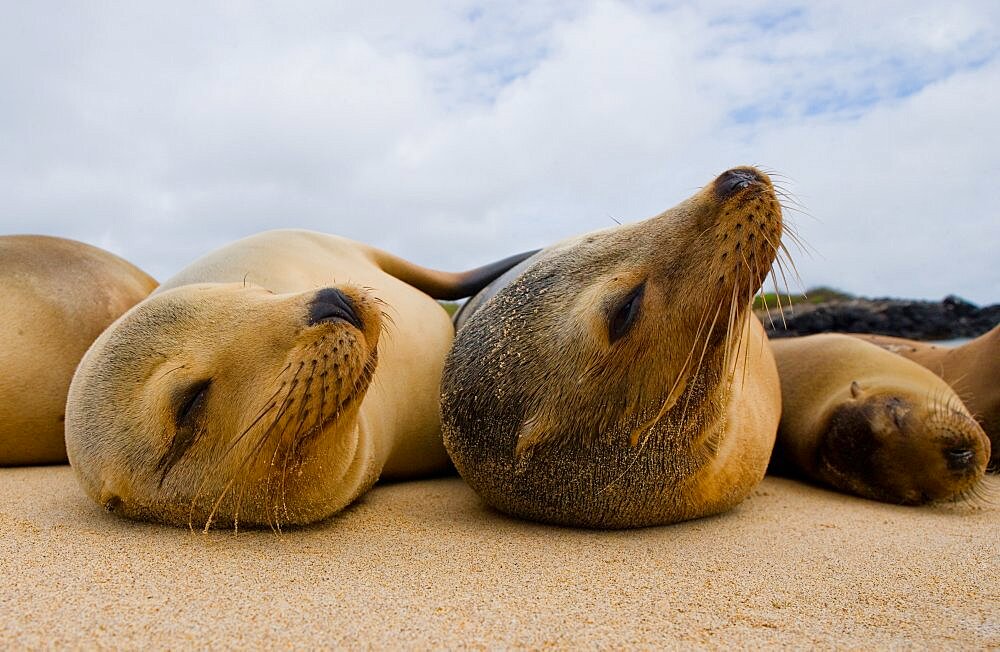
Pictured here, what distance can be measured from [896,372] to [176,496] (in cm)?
402

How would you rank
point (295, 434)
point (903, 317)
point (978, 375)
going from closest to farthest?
point (295, 434), point (978, 375), point (903, 317)

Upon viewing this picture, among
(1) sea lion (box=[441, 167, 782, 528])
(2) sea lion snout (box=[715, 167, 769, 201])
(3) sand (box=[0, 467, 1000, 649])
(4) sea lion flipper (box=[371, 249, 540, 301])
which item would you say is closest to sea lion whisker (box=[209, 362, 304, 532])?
(3) sand (box=[0, 467, 1000, 649])

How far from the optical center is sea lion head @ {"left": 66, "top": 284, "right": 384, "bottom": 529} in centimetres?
284

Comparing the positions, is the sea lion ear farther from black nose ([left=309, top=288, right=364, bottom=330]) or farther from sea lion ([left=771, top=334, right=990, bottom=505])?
sea lion ([left=771, top=334, right=990, bottom=505])

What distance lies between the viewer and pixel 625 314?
2.94 m

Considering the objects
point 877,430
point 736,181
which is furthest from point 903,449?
point 736,181

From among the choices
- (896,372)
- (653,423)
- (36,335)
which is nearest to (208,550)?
(653,423)

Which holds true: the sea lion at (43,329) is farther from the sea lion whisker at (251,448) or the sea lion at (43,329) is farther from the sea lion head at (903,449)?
the sea lion head at (903,449)

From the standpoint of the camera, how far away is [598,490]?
10.4 feet

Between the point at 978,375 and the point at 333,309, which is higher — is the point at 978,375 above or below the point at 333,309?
below

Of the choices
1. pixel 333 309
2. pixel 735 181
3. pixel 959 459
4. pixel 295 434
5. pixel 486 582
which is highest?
Result: pixel 735 181

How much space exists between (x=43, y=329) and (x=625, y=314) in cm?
367

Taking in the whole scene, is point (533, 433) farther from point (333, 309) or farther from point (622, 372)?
point (333, 309)

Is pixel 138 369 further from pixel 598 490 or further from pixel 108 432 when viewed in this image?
pixel 598 490
